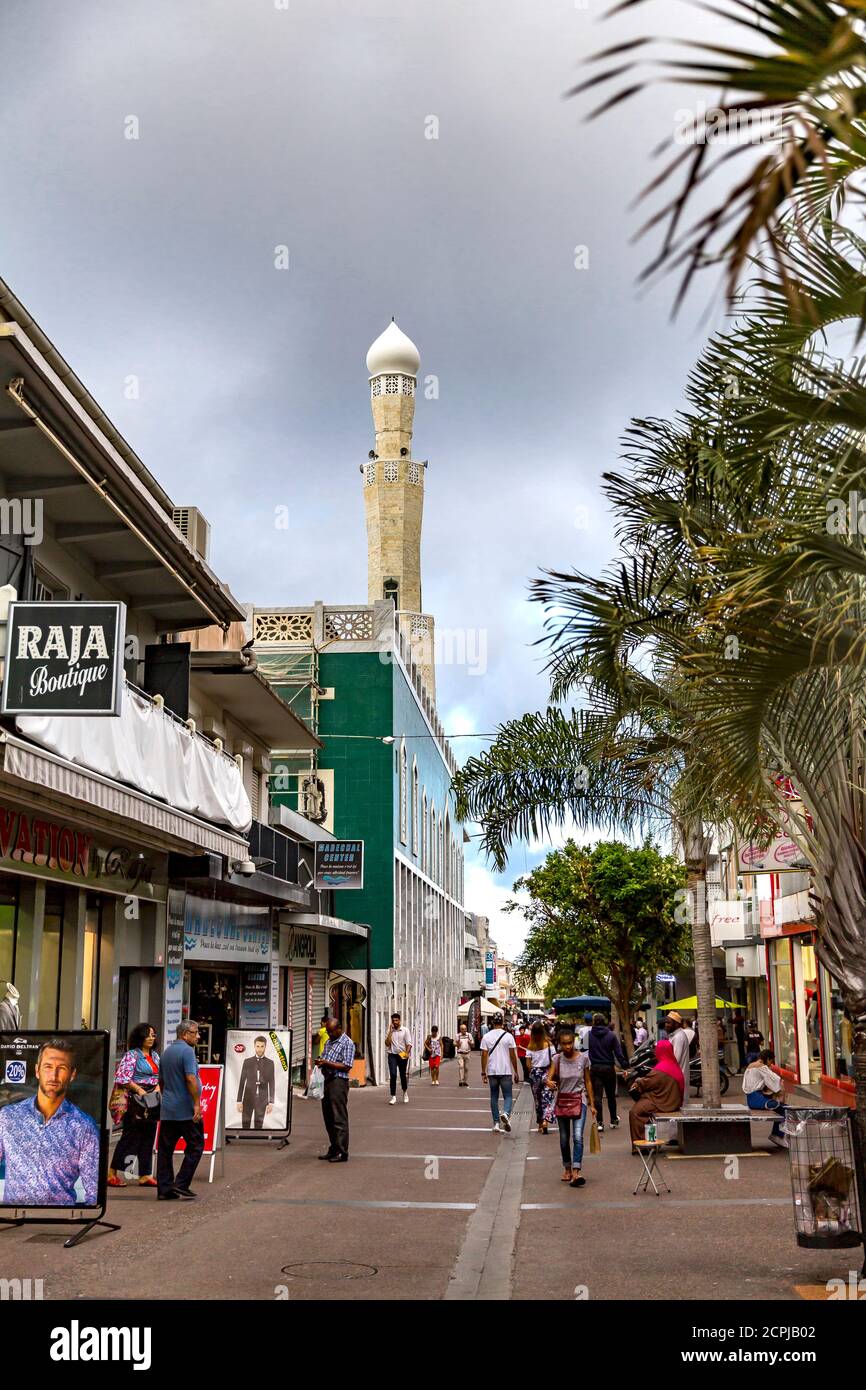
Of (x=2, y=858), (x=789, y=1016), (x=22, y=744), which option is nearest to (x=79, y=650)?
(x=22, y=744)

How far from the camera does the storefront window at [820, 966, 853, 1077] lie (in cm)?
2303

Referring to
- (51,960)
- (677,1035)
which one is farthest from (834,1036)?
(51,960)

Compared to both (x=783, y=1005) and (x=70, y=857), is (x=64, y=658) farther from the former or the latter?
(x=783, y=1005)

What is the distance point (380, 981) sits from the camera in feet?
136

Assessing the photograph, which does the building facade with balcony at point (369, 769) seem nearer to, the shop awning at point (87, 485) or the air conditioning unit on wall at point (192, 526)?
the air conditioning unit on wall at point (192, 526)

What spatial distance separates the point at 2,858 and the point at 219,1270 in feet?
18.0

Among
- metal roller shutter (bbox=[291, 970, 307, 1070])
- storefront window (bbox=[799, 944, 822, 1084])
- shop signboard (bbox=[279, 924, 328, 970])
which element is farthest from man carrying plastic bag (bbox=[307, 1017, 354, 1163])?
metal roller shutter (bbox=[291, 970, 307, 1070])

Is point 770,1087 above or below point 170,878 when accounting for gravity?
below

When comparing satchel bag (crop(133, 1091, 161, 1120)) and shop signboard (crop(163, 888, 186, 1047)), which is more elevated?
shop signboard (crop(163, 888, 186, 1047))

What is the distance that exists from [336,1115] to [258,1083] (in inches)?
55.4

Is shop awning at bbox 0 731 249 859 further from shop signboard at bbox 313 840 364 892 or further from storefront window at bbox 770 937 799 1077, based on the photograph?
storefront window at bbox 770 937 799 1077

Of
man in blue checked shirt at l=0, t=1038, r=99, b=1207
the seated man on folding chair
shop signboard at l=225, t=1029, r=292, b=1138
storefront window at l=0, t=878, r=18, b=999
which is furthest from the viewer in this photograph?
shop signboard at l=225, t=1029, r=292, b=1138

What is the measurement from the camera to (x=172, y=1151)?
12031 millimetres
